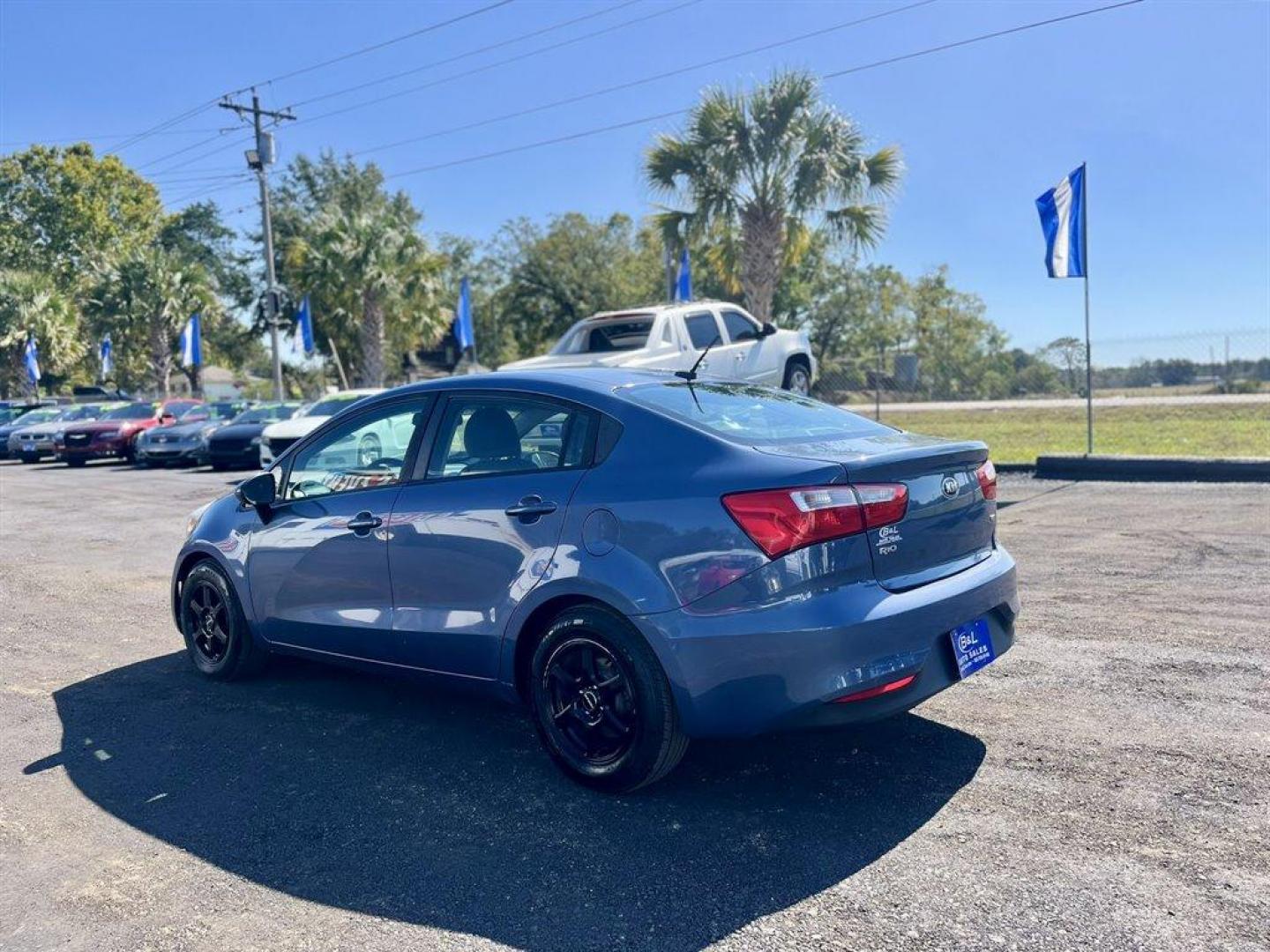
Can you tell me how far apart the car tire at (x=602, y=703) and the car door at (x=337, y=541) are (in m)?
0.96

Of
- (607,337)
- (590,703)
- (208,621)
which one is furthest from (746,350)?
(590,703)

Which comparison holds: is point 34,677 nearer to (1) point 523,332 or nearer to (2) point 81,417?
(2) point 81,417

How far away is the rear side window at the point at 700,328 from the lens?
13.7 m

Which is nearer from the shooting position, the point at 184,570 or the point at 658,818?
the point at 658,818

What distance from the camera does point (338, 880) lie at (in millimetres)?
3416

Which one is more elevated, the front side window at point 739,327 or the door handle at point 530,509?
the front side window at point 739,327

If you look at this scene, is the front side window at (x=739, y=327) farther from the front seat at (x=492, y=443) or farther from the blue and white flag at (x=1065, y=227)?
the front seat at (x=492, y=443)

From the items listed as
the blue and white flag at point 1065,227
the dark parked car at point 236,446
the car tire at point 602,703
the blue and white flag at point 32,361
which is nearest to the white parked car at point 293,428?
the dark parked car at point 236,446

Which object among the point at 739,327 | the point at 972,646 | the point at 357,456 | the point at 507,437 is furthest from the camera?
the point at 739,327

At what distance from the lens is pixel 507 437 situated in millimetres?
4414

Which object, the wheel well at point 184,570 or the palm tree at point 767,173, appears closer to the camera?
the wheel well at point 184,570

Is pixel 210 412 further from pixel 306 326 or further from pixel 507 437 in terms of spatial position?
pixel 507 437

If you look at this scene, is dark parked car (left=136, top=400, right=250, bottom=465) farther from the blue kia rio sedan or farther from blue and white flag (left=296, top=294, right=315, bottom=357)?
the blue kia rio sedan

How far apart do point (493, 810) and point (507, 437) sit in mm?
1493
